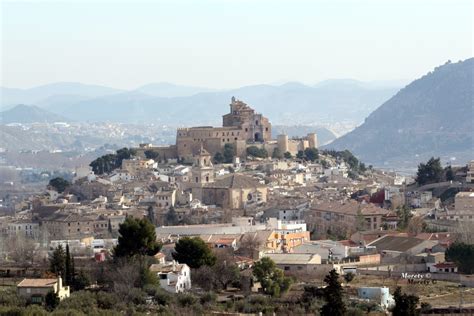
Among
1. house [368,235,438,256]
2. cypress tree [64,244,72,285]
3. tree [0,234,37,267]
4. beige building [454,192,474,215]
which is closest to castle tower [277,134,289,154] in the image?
beige building [454,192,474,215]

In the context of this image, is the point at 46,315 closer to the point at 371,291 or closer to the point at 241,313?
the point at 241,313

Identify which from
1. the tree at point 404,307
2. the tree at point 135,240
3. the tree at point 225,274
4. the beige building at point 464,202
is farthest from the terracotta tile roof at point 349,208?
the tree at point 404,307

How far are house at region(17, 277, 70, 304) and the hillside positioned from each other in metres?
91.2

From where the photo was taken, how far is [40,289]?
3186cm

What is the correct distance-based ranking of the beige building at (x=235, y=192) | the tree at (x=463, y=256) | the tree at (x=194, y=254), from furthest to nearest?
1. the beige building at (x=235, y=192)
2. the tree at (x=463, y=256)
3. the tree at (x=194, y=254)

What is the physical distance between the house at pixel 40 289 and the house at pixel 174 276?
114 inches

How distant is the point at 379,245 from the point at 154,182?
1975 centimetres

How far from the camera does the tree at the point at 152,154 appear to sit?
6681 centimetres

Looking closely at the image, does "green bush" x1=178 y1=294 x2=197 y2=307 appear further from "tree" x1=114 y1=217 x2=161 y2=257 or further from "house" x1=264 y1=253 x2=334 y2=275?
"house" x1=264 y1=253 x2=334 y2=275

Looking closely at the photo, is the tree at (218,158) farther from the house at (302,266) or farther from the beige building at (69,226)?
the house at (302,266)

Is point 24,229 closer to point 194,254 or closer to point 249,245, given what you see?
point 249,245

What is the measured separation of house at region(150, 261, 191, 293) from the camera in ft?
110

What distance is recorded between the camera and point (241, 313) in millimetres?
29859

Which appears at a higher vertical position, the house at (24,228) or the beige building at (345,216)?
the beige building at (345,216)
